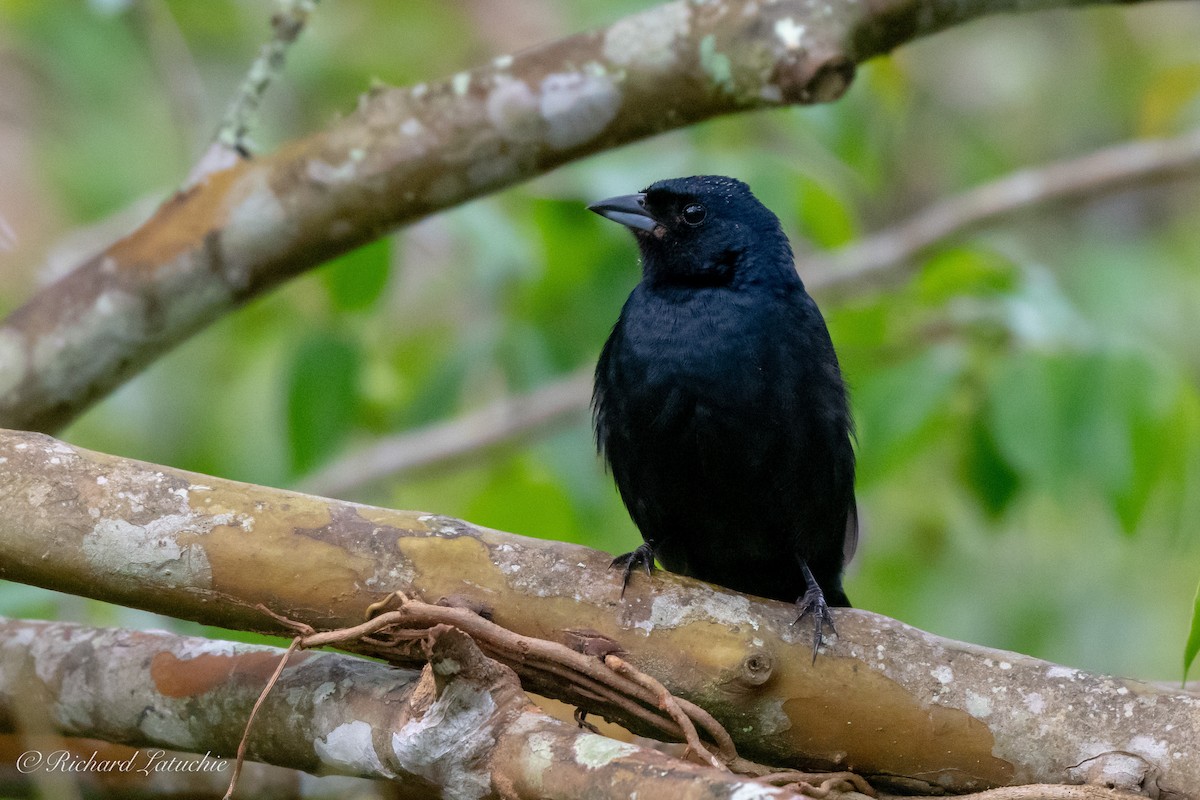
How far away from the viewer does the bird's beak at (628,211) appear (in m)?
3.43

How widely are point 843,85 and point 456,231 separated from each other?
1422 millimetres

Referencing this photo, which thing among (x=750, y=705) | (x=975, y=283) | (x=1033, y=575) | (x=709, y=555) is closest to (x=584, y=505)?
(x=709, y=555)

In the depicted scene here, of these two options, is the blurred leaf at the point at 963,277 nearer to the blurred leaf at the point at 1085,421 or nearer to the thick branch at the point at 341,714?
the blurred leaf at the point at 1085,421

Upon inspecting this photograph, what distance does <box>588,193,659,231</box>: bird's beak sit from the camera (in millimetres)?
3426

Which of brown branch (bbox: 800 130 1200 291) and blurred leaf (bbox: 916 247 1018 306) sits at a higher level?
brown branch (bbox: 800 130 1200 291)

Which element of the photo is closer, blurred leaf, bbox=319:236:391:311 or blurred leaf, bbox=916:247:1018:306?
blurred leaf, bbox=319:236:391:311

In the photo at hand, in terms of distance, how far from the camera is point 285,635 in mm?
2264

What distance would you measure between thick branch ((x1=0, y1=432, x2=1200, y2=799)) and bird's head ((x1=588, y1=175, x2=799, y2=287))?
111cm

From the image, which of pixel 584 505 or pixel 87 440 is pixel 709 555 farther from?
pixel 87 440

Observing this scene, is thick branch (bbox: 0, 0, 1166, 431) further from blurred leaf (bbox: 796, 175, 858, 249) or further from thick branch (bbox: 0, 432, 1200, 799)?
blurred leaf (bbox: 796, 175, 858, 249)

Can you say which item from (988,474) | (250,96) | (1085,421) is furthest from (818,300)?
(250,96)

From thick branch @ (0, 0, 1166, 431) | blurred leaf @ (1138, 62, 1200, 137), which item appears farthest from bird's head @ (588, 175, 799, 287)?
blurred leaf @ (1138, 62, 1200, 137)

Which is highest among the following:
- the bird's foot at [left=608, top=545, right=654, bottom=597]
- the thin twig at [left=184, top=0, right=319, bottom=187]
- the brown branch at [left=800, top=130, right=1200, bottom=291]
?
the thin twig at [left=184, top=0, right=319, bottom=187]

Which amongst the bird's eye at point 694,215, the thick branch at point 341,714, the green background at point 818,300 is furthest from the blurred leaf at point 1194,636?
the bird's eye at point 694,215
